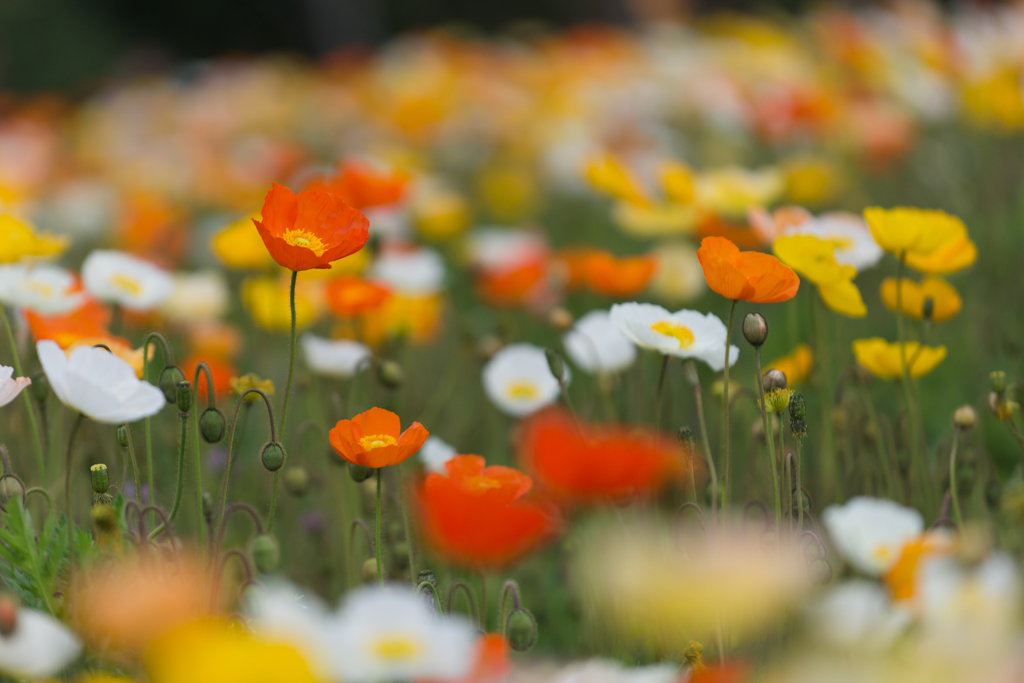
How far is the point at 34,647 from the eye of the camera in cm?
68

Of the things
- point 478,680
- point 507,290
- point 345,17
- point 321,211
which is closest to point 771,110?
point 507,290

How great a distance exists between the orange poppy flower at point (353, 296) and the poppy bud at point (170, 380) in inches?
16.6

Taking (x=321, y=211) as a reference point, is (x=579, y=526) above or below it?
below

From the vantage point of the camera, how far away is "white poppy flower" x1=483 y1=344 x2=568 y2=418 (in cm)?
142

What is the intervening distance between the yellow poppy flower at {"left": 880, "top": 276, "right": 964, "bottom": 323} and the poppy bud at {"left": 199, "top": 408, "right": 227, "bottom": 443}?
861 mm

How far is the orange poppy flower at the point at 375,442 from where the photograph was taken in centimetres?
91

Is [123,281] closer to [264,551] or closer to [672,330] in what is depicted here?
[264,551]

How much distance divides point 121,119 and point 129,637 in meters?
Result: 5.21

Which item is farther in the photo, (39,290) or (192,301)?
(192,301)

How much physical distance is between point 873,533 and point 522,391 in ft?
2.23

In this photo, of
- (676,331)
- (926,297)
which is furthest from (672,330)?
(926,297)

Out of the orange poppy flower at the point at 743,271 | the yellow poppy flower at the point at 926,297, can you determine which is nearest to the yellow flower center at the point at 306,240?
the orange poppy flower at the point at 743,271

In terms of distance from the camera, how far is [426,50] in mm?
5750

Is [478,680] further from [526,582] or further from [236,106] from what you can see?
[236,106]
